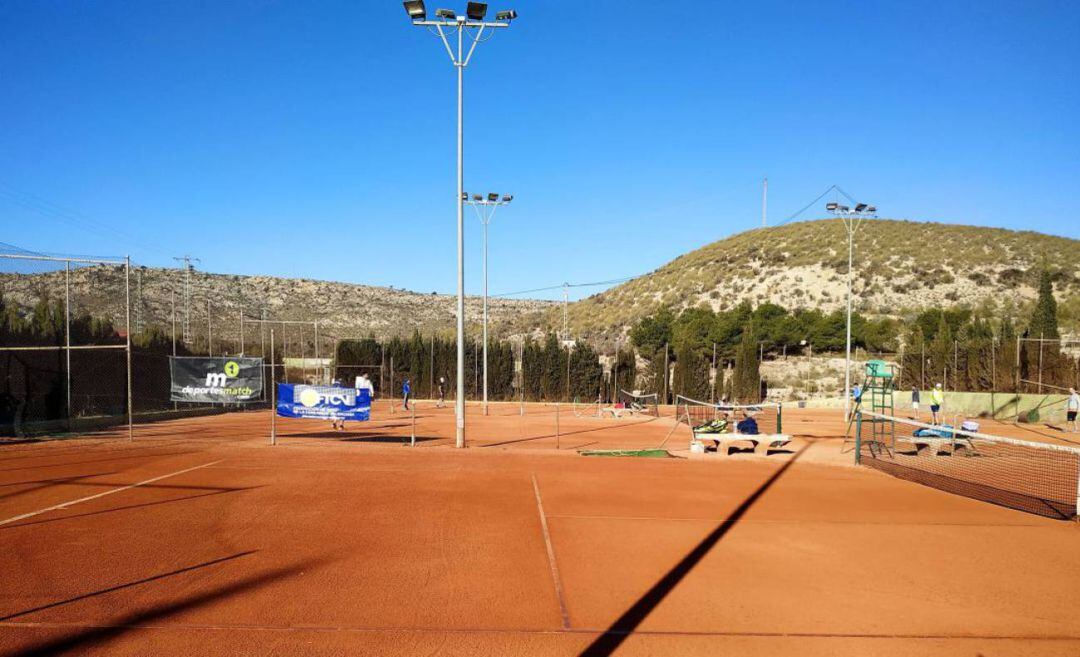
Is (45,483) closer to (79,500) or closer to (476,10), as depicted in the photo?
(79,500)

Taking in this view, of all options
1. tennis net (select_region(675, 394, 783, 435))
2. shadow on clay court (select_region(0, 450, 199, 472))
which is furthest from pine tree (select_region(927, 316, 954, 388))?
shadow on clay court (select_region(0, 450, 199, 472))

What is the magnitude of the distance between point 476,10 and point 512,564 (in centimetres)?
1397

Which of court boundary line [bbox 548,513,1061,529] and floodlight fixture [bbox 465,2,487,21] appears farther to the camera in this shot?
floodlight fixture [bbox 465,2,487,21]

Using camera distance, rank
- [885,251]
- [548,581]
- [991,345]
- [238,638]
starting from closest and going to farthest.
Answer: [238,638] < [548,581] < [991,345] < [885,251]

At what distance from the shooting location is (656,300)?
75562 millimetres

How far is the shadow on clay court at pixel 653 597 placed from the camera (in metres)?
5.79

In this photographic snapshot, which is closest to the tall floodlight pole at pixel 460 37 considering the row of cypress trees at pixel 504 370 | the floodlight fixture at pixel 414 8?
the floodlight fixture at pixel 414 8

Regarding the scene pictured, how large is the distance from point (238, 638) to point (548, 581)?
3.11 m

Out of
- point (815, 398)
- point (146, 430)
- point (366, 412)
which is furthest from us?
point (815, 398)

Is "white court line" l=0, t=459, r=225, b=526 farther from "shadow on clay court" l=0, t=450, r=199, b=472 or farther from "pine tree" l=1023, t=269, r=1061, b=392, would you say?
"pine tree" l=1023, t=269, r=1061, b=392

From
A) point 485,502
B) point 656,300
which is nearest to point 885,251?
point 656,300

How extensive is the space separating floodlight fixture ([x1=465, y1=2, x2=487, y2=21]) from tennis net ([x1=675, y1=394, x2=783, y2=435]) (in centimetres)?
1181

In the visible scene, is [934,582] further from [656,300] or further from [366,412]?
[656,300]

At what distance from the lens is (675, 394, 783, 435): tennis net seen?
19703mm
